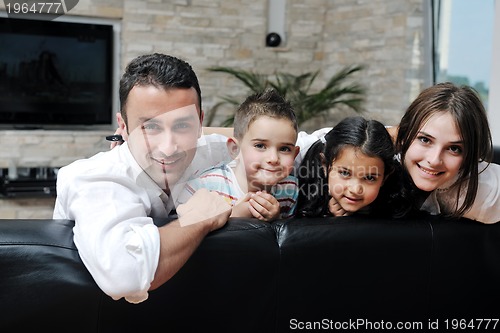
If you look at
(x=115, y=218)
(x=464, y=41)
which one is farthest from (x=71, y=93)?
(x=115, y=218)

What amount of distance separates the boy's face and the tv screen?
339cm

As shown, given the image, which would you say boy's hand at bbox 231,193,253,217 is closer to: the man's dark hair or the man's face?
the man's face

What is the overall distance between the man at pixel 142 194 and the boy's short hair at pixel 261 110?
21 cm

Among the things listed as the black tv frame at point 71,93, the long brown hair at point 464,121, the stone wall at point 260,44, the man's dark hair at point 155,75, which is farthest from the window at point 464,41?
the man's dark hair at point 155,75

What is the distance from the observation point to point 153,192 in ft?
4.51

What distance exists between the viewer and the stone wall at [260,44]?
184 inches

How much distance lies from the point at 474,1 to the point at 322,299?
3.83 meters

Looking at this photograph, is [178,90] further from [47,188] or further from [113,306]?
[47,188]

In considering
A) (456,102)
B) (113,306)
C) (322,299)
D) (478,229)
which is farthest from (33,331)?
(456,102)

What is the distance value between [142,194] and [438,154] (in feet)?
2.42
